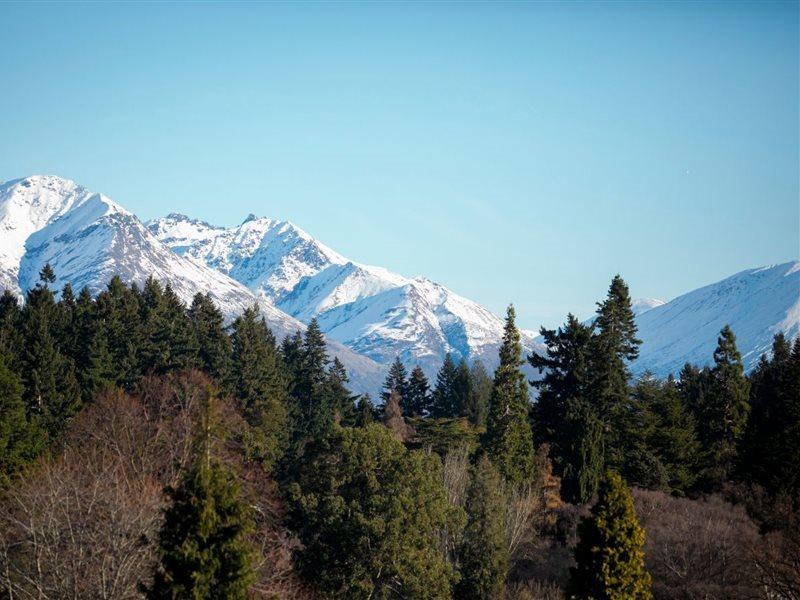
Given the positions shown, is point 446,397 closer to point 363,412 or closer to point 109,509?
point 363,412

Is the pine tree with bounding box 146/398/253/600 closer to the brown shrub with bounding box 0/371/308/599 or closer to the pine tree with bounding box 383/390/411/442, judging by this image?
the brown shrub with bounding box 0/371/308/599

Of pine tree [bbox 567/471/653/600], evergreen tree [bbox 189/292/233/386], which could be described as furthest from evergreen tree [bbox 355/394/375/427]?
pine tree [bbox 567/471/653/600]

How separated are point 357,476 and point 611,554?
1136 cm

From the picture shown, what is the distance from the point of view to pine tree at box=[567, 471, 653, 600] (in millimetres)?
35500

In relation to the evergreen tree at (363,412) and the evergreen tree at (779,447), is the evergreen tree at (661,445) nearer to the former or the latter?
the evergreen tree at (779,447)

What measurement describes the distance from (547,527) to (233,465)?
2311cm

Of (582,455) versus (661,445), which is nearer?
(582,455)

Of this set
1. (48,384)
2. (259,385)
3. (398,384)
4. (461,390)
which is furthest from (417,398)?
(48,384)

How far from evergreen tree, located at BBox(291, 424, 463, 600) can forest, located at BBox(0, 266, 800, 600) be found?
100 mm

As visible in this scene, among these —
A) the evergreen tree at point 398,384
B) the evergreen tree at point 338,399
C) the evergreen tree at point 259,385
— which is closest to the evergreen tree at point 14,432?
the evergreen tree at point 259,385

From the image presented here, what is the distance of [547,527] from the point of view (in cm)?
5719

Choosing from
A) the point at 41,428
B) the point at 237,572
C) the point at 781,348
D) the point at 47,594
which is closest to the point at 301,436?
the point at 41,428

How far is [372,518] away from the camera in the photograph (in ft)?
126

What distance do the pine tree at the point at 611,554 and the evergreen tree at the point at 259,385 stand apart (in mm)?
35491
